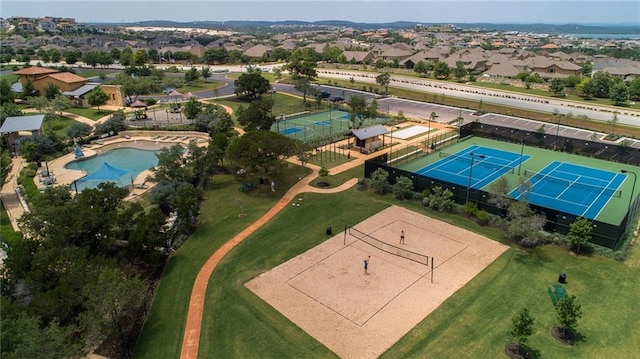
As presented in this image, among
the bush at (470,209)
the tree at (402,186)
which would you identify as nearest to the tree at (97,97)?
the tree at (402,186)

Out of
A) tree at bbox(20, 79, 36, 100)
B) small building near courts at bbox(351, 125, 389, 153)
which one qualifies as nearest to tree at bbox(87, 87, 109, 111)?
tree at bbox(20, 79, 36, 100)

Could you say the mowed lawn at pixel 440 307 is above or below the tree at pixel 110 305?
below

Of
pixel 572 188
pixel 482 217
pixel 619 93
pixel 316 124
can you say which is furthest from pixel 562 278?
pixel 619 93

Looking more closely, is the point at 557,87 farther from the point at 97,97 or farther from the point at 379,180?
the point at 97,97

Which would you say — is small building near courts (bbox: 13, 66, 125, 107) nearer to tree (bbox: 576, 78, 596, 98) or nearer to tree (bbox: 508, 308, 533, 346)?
tree (bbox: 508, 308, 533, 346)

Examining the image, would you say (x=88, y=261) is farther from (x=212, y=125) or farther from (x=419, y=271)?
(x=212, y=125)

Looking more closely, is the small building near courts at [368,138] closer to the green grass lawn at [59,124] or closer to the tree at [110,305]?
the tree at [110,305]
